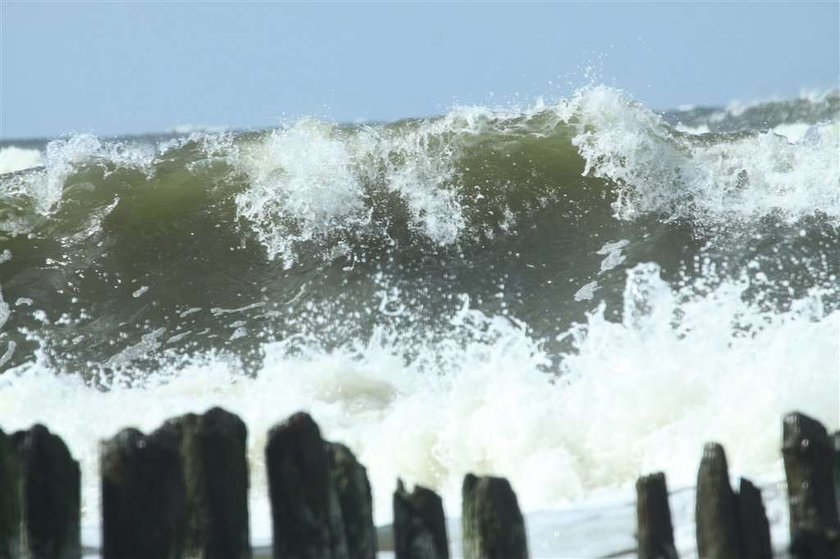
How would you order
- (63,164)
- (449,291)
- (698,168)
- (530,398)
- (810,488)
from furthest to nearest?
(63,164) < (698,168) < (449,291) < (530,398) < (810,488)

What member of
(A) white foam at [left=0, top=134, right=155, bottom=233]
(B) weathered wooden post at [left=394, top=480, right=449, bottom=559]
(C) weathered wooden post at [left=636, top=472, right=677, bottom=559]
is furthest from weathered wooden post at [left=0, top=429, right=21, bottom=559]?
(A) white foam at [left=0, top=134, right=155, bottom=233]

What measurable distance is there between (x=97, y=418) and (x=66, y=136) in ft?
16.2

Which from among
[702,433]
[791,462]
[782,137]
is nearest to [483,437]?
[702,433]

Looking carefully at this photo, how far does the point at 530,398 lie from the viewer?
6.86m

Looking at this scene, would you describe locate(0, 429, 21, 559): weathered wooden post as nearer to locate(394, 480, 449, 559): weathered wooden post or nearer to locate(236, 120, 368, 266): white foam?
locate(394, 480, 449, 559): weathered wooden post

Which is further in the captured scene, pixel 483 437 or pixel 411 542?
pixel 483 437

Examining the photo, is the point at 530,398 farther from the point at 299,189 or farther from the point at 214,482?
the point at 299,189

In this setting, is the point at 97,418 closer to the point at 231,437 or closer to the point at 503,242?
the point at 503,242

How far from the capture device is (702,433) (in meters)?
6.40

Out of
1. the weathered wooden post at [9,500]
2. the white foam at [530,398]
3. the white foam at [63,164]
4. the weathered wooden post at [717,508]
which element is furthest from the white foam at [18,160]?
the weathered wooden post at [717,508]

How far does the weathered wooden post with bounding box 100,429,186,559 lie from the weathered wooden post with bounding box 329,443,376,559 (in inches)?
18.7

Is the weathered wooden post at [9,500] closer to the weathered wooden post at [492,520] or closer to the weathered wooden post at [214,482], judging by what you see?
the weathered wooden post at [214,482]

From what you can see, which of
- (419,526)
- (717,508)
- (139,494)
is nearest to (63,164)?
(419,526)

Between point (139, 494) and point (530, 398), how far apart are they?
380cm
